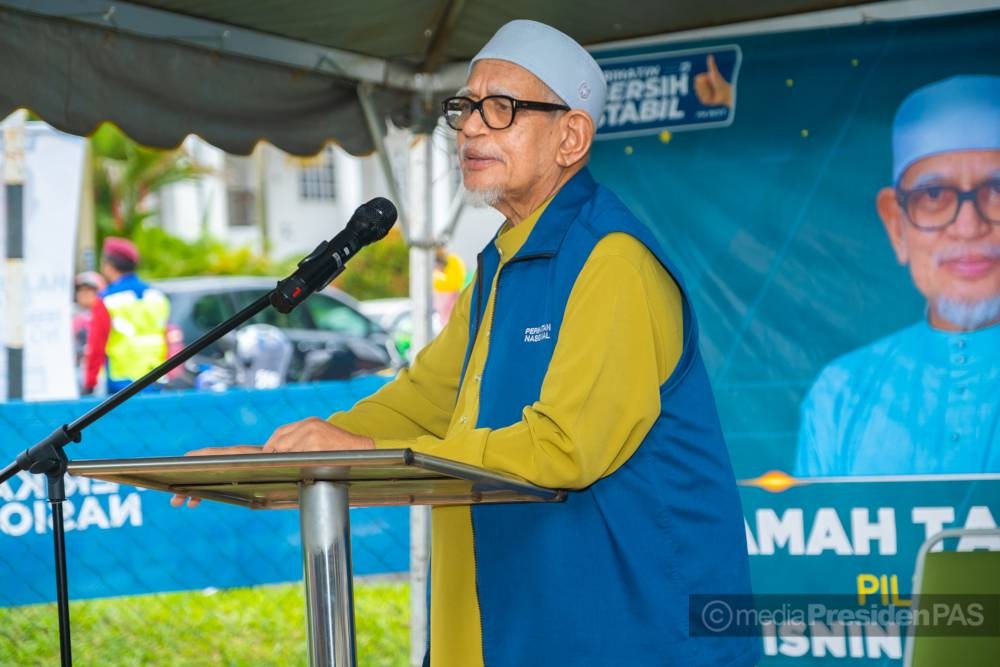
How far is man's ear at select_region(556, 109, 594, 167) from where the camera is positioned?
2654mm

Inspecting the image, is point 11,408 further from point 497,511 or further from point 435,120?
point 497,511

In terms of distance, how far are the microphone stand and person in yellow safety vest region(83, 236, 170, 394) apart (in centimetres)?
740

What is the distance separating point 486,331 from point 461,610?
1.97ft

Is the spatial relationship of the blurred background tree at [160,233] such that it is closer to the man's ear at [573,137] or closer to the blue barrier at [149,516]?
the blue barrier at [149,516]

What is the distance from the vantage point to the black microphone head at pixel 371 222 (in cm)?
254

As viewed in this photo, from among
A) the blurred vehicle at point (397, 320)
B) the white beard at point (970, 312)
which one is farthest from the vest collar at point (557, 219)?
the blurred vehicle at point (397, 320)

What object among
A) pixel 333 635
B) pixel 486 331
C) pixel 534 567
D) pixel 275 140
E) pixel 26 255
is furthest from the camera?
pixel 26 255

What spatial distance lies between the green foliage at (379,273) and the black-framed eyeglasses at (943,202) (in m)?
29.3

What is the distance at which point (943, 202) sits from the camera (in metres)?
4.43

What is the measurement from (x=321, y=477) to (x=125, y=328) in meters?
8.29

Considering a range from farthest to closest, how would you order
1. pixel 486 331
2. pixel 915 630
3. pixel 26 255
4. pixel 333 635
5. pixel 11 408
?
pixel 26 255 < pixel 11 408 < pixel 915 630 < pixel 486 331 < pixel 333 635

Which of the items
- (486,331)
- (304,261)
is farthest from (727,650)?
(304,261)

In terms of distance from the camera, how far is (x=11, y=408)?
5332mm

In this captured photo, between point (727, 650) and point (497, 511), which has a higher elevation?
point (497, 511)
